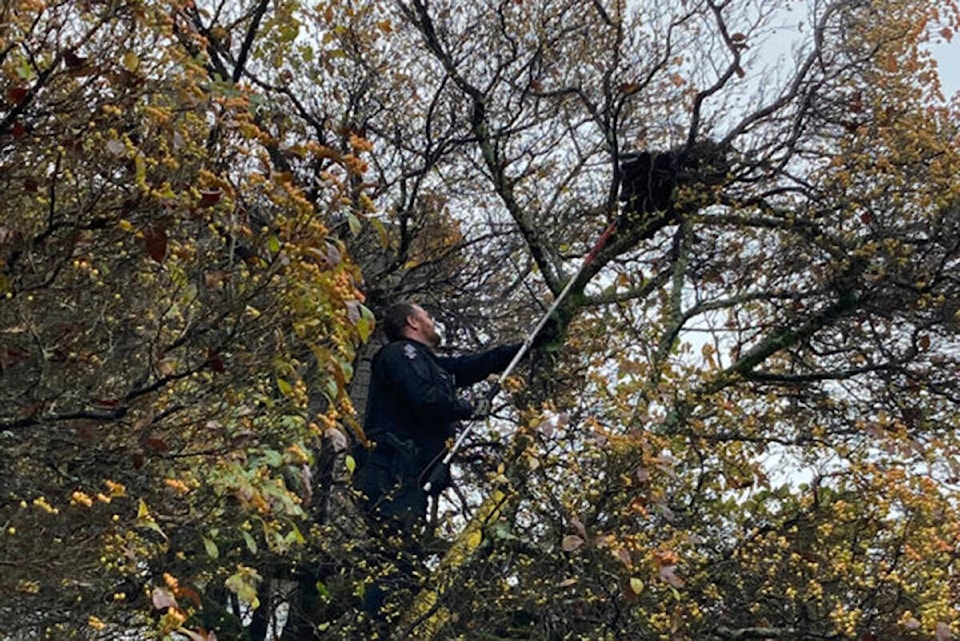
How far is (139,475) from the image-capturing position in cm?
351

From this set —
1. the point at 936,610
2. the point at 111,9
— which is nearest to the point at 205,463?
the point at 111,9

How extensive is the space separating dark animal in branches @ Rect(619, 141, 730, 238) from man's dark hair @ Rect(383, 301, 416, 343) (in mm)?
1502

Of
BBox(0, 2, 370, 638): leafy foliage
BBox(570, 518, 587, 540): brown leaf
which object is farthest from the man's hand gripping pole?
BBox(0, 2, 370, 638): leafy foliage

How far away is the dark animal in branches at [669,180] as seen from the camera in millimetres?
6413

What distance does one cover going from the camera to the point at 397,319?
6203mm

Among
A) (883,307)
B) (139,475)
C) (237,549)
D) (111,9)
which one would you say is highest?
(883,307)

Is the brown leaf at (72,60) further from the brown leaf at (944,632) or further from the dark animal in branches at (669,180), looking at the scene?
the dark animal in branches at (669,180)

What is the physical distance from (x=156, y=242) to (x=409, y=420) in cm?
314

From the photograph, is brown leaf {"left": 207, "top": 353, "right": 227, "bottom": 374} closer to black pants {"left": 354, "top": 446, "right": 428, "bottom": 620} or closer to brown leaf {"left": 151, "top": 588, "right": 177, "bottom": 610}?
brown leaf {"left": 151, "top": 588, "right": 177, "bottom": 610}

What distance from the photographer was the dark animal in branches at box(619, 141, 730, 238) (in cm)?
641

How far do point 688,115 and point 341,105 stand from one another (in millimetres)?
2369

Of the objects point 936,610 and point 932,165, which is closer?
point 936,610

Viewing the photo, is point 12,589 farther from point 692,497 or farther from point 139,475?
point 692,497

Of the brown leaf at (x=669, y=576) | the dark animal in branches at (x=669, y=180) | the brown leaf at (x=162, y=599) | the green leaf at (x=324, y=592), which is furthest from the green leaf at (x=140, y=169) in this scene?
the dark animal in branches at (x=669, y=180)
